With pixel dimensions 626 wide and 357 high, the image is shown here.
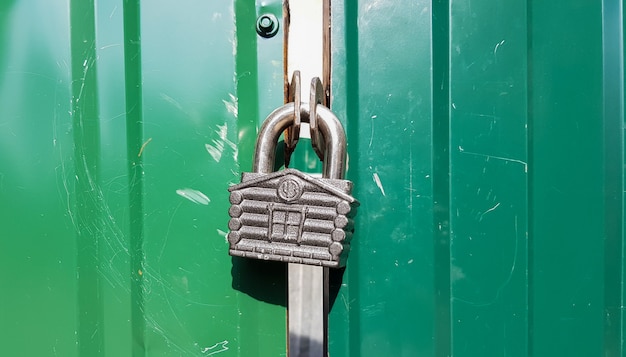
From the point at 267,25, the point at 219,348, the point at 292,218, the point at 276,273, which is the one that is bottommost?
the point at 219,348

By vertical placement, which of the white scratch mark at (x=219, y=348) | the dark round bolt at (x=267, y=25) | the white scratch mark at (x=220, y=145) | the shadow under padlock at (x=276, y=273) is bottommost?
the white scratch mark at (x=219, y=348)

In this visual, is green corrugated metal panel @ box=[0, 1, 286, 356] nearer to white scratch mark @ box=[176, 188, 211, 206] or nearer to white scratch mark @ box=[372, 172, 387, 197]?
white scratch mark @ box=[176, 188, 211, 206]

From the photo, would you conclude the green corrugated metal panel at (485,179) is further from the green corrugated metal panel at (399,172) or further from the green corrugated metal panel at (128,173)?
the green corrugated metal panel at (128,173)

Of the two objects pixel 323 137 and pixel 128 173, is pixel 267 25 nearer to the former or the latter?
pixel 323 137

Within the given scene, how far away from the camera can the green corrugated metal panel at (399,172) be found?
690mm

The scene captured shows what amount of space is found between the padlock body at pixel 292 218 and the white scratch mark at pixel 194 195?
0.13 metres

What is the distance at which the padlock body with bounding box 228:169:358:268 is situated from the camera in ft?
1.91

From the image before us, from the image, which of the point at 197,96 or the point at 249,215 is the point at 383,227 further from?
the point at 197,96

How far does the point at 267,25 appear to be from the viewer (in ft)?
2.30

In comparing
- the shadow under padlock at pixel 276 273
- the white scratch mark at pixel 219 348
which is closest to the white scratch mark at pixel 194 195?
the shadow under padlock at pixel 276 273

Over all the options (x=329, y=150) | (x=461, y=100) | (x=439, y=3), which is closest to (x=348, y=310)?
(x=329, y=150)

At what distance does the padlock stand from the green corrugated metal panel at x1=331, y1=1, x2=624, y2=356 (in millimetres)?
104

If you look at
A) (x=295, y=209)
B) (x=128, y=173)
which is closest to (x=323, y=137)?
(x=295, y=209)

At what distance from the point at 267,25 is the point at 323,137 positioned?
23cm
